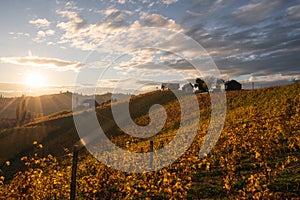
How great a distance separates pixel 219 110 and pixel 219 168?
24082mm

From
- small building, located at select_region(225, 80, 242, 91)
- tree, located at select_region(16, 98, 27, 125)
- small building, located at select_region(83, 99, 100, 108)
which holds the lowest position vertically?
tree, located at select_region(16, 98, 27, 125)

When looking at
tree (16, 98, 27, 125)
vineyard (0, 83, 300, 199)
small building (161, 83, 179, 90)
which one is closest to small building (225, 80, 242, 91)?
small building (161, 83, 179, 90)

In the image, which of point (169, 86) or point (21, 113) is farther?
point (21, 113)

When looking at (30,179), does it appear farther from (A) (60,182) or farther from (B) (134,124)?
(B) (134,124)

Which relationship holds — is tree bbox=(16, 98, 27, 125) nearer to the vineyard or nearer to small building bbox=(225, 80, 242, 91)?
small building bbox=(225, 80, 242, 91)

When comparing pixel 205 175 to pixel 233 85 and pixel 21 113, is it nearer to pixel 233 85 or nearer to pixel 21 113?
pixel 233 85

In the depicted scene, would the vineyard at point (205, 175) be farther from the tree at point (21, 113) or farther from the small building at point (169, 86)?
the tree at point (21, 113)

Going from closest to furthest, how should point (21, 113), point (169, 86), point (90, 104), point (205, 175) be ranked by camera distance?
point (205, 175) < point (90, 104) < point (169, 86) < point (21, 113)

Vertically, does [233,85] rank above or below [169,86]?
below

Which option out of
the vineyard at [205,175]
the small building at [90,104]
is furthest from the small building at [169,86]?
the vineyard at [205,175]

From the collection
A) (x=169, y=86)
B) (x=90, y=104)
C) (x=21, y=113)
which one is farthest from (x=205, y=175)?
(x=21, y=113)

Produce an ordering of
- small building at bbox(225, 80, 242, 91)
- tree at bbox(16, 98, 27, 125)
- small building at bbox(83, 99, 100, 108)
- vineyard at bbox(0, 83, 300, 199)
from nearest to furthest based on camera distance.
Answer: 1. vineyard at bbox(0, 83, 300, 199)
2. small building at bbox(83, 99, 100, 108)
3. small building at bbox(225, 80, 242, 91)
4. tree at bbox(16, 98, 27, 125)

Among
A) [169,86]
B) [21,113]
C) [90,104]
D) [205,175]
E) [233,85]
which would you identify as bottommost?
[21,113]

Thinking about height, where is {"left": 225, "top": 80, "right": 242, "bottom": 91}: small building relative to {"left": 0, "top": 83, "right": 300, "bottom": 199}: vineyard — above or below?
above
